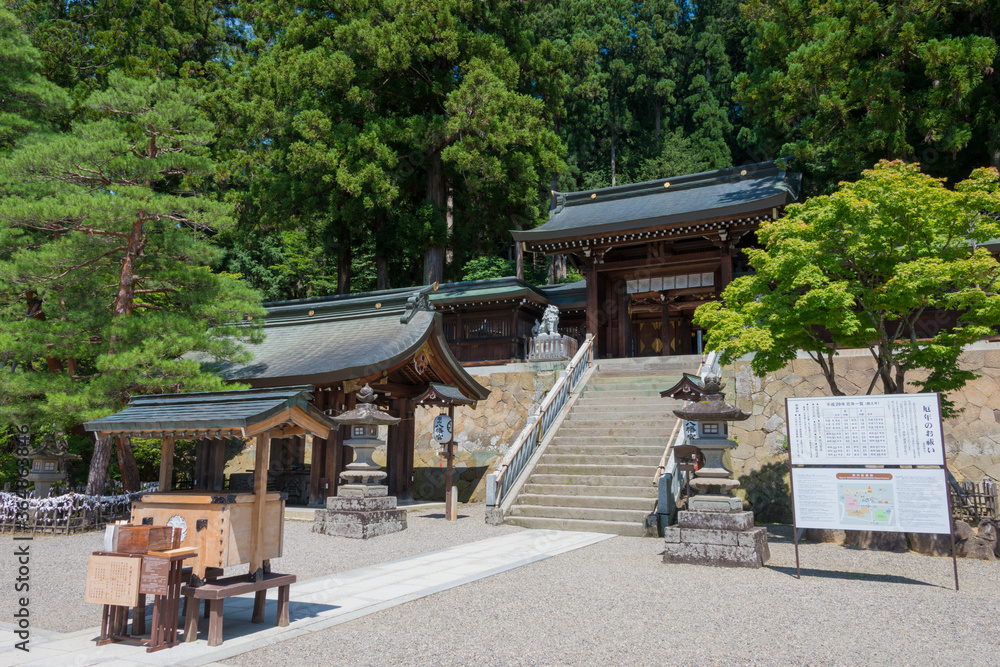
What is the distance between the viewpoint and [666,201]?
911 inches

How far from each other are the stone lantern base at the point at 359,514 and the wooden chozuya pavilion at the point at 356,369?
4.84 feet

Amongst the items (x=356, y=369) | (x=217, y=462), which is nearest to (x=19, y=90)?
(x=356, y=369)

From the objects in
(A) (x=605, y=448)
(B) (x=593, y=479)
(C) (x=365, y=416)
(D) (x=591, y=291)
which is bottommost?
(B) (x=593, y=479)

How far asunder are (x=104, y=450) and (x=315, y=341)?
534 cm

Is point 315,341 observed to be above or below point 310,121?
below

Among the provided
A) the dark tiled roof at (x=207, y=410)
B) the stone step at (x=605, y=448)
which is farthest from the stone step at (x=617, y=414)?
the dark tiled roof at (x=207, y=410)

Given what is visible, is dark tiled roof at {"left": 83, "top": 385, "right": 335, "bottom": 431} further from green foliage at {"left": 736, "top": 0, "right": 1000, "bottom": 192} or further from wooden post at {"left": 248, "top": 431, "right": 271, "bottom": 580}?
green foliage at {"left": 736, "top": 0, "right": 1000, "bottom": 192}

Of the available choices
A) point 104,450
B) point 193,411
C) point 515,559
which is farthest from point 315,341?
point 193,411

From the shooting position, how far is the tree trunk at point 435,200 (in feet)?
87.8

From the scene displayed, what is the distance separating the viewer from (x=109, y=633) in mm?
5125

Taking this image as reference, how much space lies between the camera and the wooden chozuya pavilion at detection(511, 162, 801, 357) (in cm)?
1883

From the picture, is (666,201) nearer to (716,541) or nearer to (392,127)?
(392,127)

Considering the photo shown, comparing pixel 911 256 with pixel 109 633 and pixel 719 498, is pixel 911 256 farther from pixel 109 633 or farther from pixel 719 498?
pixel 109 633

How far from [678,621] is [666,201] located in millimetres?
19192
